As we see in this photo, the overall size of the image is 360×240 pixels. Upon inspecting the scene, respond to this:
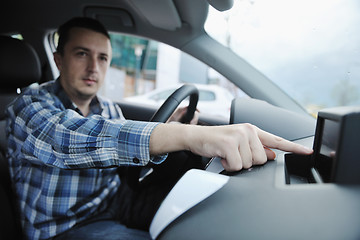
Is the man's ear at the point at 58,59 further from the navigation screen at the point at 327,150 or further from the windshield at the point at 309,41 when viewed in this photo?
the navigation screen at the point at 327,150

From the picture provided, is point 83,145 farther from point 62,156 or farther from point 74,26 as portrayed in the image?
point 74,26

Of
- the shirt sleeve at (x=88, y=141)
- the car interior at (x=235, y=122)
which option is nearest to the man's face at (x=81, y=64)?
the car interior at (x=235, y=122)

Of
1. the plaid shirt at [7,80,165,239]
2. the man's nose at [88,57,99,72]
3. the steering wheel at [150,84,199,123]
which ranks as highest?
the man's nose at [88,57,99,72]

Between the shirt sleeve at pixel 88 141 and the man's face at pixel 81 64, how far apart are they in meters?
0.47

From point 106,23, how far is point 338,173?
1.71 m

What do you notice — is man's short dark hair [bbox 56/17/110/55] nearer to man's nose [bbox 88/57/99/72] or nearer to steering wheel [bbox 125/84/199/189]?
man's nose [bbox 88/57/99/72]

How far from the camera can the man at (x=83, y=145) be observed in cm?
60

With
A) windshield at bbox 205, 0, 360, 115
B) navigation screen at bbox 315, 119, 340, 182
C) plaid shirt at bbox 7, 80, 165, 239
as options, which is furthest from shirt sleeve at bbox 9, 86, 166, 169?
windshield at bbox 205, 0, 360, 115

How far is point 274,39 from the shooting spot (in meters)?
0.95

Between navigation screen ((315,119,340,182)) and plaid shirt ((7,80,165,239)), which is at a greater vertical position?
navigation screen ((315,119,340,182))

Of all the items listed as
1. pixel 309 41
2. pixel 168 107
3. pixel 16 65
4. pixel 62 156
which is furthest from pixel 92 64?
pixel 309 41

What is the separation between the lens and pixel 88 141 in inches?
28.6

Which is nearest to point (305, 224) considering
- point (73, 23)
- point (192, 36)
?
point (192, 36)

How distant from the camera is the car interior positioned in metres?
0.42
